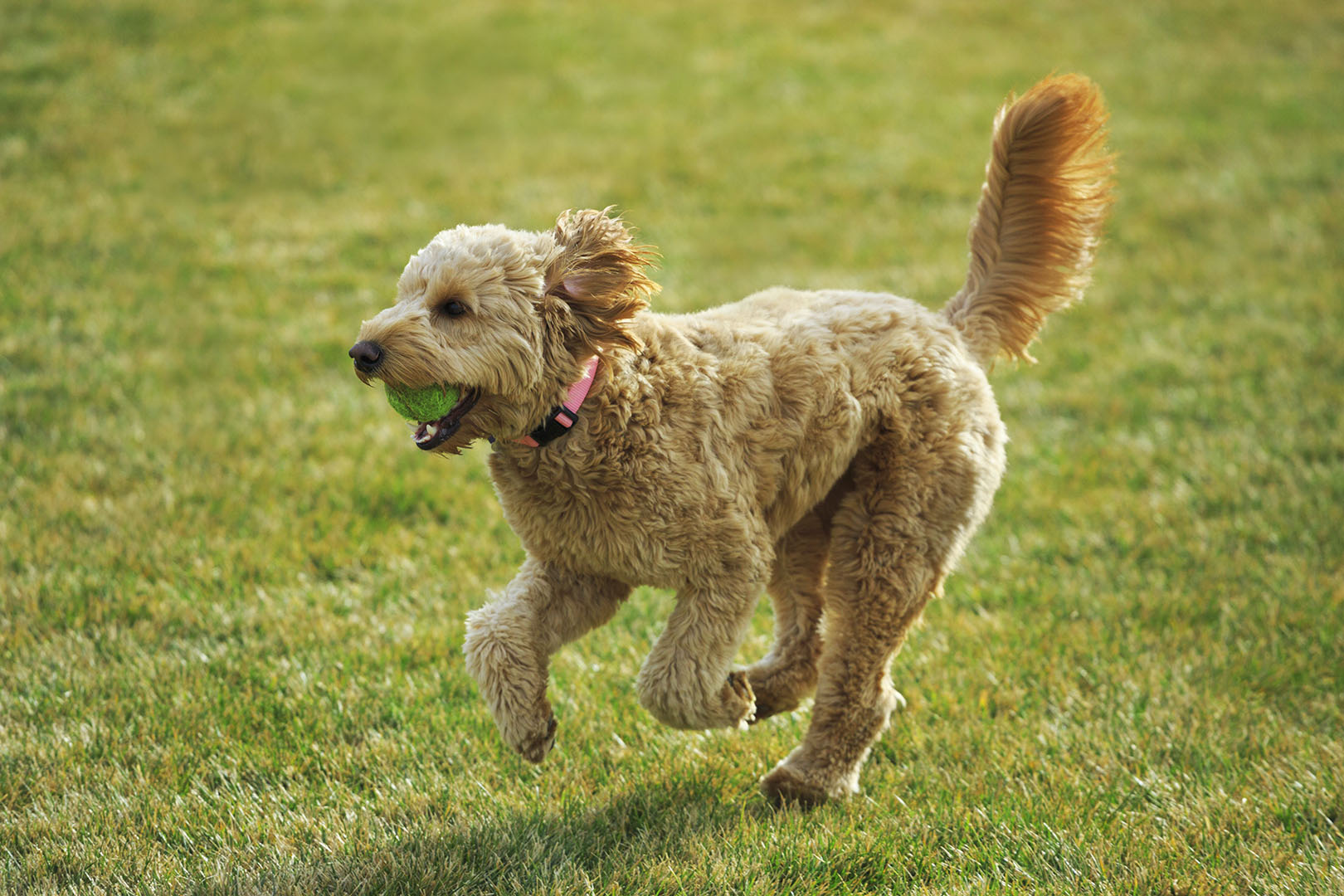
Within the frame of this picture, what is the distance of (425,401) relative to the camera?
3.90 meters

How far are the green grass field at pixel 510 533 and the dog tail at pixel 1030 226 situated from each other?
166 centimetres

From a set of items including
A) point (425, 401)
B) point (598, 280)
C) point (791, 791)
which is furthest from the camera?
point (791, 791)

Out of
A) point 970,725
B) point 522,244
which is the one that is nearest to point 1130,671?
point 970,725

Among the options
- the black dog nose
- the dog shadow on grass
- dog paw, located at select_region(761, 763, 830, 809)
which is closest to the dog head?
the black dog nose

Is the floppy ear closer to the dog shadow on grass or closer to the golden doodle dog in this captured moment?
the golden doodle dog

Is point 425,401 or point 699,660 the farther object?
point 699,660

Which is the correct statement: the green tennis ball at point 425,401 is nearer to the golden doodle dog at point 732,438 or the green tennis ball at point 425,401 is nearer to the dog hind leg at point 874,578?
the golden doodle dog at point 732,438

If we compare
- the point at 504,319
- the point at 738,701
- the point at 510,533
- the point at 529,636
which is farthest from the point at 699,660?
the point at 510,533

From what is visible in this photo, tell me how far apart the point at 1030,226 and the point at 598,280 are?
2.10 metres

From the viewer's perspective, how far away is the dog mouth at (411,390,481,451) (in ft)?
12.7

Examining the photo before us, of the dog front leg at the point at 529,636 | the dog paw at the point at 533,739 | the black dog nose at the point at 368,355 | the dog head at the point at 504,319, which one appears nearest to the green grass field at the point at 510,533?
the dog paw at the point at 533,739

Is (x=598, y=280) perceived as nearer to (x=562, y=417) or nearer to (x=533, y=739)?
(x=562, y=417)

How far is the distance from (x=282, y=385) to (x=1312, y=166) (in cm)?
1124

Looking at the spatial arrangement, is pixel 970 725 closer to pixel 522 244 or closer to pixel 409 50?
pixel 522 244
